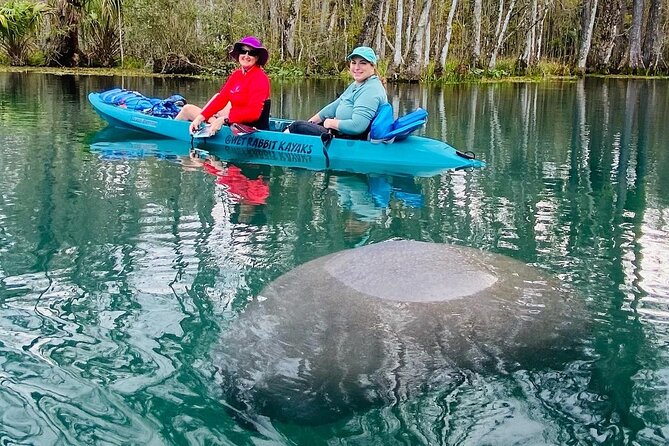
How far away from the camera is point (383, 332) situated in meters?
3.62

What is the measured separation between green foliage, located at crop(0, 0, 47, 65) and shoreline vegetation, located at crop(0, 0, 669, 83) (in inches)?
1.6

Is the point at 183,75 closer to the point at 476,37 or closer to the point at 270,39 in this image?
the point at 270,39

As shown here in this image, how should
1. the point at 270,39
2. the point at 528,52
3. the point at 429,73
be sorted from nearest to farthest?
the point at 429,73 < the point at 528,52 < the point at 270,39

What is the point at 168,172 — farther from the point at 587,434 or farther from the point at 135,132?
the point at 587,434

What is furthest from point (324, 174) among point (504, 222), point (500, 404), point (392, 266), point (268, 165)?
point (500, 404)

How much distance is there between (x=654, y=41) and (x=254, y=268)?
36.6 m

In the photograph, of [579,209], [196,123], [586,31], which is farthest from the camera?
[586,31]

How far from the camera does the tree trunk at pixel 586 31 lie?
35.0 m

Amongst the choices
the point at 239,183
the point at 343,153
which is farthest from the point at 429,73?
the point at 239,183

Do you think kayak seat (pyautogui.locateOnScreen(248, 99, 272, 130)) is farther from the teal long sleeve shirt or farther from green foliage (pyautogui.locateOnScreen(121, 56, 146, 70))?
green foliage (pyautogui.locateOnScreen(121, 56, 146, 70))

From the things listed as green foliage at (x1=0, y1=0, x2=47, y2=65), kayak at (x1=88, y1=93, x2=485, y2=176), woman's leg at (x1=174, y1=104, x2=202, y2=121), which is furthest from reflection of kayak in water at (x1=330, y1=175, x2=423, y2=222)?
green foliage at (x1=0, y1=0, x2=47, y2=65)

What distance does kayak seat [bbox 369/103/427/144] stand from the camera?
29.9 feet

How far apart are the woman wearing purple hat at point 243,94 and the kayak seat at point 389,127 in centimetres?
164

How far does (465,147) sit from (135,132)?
16.8 feet
